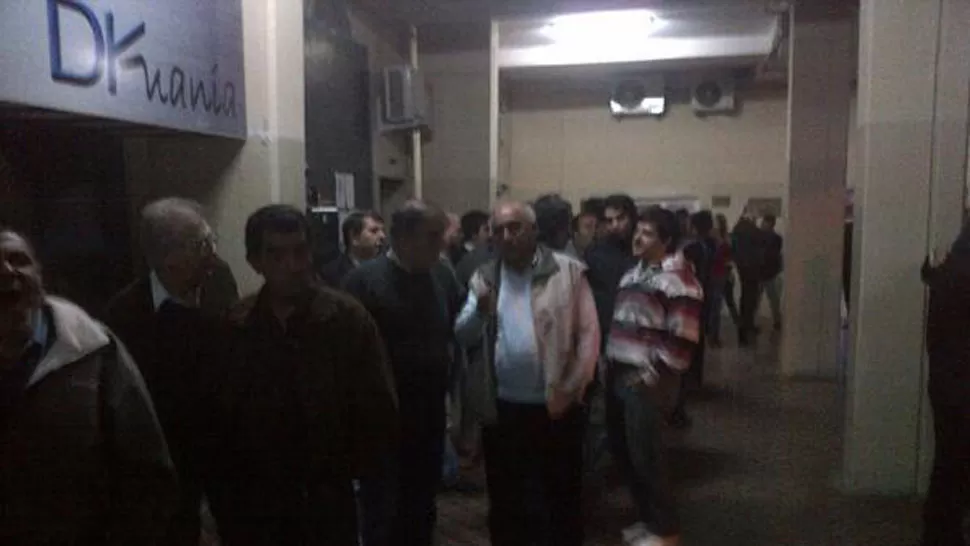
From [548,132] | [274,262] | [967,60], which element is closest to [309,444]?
[274,262]

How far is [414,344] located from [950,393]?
2249 mm

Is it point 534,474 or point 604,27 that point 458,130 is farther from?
point 534,474

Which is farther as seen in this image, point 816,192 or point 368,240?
point 816,192

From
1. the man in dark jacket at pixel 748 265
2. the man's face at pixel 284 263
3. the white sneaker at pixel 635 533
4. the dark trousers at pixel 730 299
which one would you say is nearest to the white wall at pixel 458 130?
the man in dark jacket at pixel 748 265

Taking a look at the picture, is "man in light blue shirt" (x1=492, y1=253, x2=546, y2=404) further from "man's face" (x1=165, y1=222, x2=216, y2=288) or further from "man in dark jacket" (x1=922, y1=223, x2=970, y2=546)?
"man in dark jacket" (x1=922, y1=223, x2=970, y2=546)

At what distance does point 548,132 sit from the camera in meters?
13.9

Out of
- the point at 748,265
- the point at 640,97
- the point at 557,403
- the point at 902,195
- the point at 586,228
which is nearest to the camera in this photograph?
the point at 557,403

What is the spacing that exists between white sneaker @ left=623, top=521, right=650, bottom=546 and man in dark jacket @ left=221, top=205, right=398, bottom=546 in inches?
76.7

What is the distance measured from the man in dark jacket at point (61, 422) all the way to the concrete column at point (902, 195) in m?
3.96

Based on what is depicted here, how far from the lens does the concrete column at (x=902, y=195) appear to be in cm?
432

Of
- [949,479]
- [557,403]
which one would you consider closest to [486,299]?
[557,403]

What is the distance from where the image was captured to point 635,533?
404 centimetres

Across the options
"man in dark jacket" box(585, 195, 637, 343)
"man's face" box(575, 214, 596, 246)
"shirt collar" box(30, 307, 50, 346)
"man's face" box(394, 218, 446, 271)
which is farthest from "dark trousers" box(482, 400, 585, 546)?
"man's face" box(575, 214, 596, 246)

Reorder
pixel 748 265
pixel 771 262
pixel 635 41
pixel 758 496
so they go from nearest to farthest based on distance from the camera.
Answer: pixel 758 496, pixel 748 265, pixel 771 262, pixel 635 41
